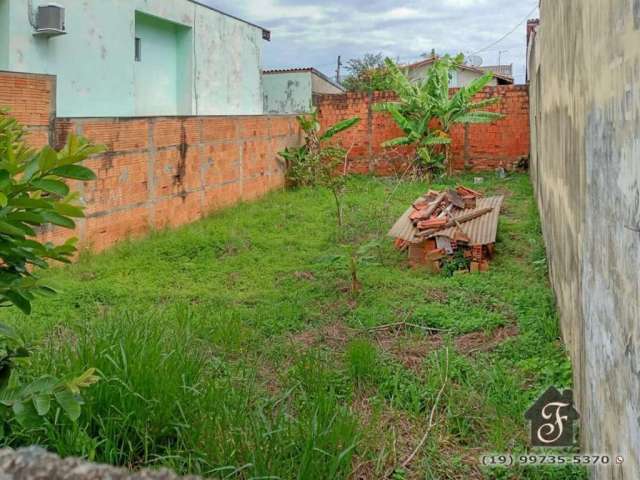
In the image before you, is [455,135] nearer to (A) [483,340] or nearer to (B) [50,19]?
(B) [50,19]

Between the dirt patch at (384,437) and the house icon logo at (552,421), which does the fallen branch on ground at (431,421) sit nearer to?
the dirt patch at (384,437)

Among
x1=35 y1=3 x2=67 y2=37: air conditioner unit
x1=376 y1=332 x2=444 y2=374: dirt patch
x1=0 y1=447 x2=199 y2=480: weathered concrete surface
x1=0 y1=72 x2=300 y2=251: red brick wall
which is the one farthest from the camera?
x1=35 y1=3 x2=67 y2=37: air conditioner unit

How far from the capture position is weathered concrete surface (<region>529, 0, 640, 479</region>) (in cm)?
180

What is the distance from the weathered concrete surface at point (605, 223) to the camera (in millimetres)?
1804

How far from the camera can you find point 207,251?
819 cm

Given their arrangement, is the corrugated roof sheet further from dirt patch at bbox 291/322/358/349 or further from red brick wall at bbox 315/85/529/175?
red brick wall at bbox 315/85/529/175

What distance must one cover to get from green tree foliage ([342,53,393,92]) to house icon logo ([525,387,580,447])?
13112 millimetres

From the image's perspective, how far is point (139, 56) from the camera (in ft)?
45.9

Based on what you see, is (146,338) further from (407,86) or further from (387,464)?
(407,86)

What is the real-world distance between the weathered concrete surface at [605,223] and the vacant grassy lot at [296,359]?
702 mm

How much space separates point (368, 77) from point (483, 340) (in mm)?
23357

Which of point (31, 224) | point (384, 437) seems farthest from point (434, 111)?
point (31, 224)

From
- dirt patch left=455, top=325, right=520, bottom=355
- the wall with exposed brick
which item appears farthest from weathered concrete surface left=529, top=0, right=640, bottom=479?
the wall with exposed brick

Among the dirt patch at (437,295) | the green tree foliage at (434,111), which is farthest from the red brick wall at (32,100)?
the green tree foliage at (434,111)
